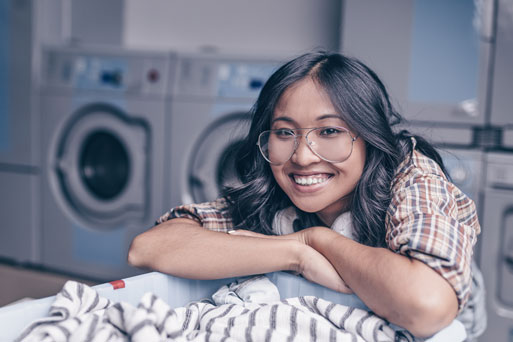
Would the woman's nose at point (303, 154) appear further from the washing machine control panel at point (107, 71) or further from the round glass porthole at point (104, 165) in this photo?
the round glass porthole at point (104, 165)

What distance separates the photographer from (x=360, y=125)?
0.97 meters

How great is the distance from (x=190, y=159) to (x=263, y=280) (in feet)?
4.11

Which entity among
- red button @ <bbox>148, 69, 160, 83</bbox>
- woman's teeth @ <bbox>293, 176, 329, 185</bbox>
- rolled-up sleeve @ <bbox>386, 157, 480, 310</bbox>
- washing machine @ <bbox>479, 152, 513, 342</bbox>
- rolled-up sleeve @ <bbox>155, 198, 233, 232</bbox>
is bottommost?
washing machine @ <bbox>479, 152, 513, 342</bbox>

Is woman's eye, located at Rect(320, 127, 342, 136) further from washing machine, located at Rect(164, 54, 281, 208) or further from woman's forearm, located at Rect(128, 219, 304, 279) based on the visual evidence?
washing machine, located at Rect(164, 54, 281, 208)

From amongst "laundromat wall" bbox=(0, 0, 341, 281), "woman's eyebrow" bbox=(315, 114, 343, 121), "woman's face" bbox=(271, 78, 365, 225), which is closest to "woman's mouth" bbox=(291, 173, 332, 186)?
"woman's face" bbox=(271, 78, 365, 225)

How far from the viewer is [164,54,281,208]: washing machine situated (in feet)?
6.71

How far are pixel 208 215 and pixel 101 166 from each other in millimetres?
1367

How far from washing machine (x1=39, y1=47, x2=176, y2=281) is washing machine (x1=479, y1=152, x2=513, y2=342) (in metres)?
1.28

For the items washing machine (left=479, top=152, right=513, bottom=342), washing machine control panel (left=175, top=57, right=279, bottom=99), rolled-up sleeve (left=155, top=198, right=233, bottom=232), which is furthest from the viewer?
washing machine control panel (left=175, top=57, right=279, bottom=99)

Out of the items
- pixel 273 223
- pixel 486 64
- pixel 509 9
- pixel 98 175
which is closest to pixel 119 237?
pixel 98 175

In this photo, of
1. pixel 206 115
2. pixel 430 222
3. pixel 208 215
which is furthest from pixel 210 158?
pixel 430 222

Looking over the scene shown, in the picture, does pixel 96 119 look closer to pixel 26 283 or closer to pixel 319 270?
pixel 26 283

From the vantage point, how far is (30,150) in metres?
2.36

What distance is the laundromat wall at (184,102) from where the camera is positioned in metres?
1.72
